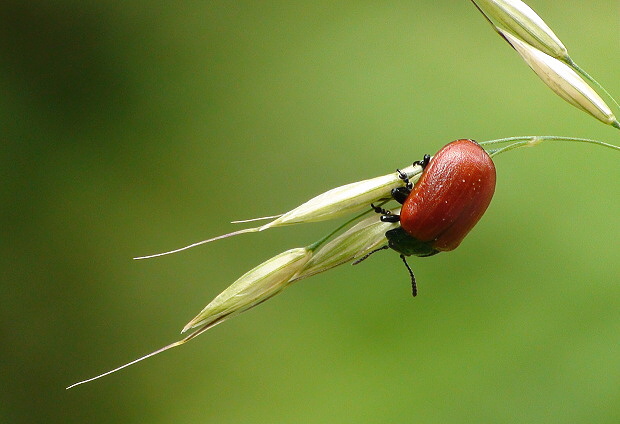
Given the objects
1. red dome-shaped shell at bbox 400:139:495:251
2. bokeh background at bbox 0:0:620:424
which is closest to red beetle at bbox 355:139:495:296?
red dome-shaped shell at bbox 400:139:495:251

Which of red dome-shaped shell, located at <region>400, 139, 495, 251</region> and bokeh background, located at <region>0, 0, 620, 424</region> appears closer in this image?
red dome-shaped shell, located at <region>400, 139, 495, 251</region>

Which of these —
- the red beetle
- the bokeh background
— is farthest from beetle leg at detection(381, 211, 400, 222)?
the bokeh background

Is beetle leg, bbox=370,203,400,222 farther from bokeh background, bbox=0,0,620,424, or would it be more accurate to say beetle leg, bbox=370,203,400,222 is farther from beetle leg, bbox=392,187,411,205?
bokeh background, bbox=0,0,620,424

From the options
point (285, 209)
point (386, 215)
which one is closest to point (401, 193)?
point (386, 215)

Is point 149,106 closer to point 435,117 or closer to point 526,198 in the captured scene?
point 435,117

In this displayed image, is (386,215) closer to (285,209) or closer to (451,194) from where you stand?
(451,194)

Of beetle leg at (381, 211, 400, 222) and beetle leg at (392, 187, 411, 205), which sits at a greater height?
beetle leg at (392, 187, 411, 205)

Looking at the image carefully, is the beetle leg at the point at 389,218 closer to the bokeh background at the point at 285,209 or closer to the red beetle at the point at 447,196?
the red beetle at the point at 447,196

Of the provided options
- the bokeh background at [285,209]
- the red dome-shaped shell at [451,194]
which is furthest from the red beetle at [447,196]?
the bokeh background at [285,209]
